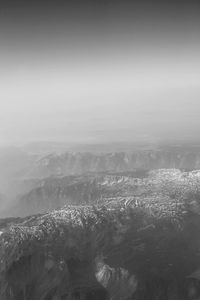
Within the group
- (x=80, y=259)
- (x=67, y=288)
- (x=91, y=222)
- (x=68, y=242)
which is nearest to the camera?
(x=67, y=288)

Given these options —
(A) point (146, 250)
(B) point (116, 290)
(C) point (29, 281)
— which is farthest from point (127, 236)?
(C) point (29, 281)

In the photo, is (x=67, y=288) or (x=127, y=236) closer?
(x=67, y=288)

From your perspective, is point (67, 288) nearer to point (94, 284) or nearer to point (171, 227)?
point (94, 284)

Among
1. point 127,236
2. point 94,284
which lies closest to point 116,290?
point 94,284

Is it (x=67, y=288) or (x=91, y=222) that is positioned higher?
(x=91, y=222)

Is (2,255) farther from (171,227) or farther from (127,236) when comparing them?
(171,227)

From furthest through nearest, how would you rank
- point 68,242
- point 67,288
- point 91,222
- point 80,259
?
1. point 91,222
2. point 68,242
3. point 80,259
4. point 67,288
